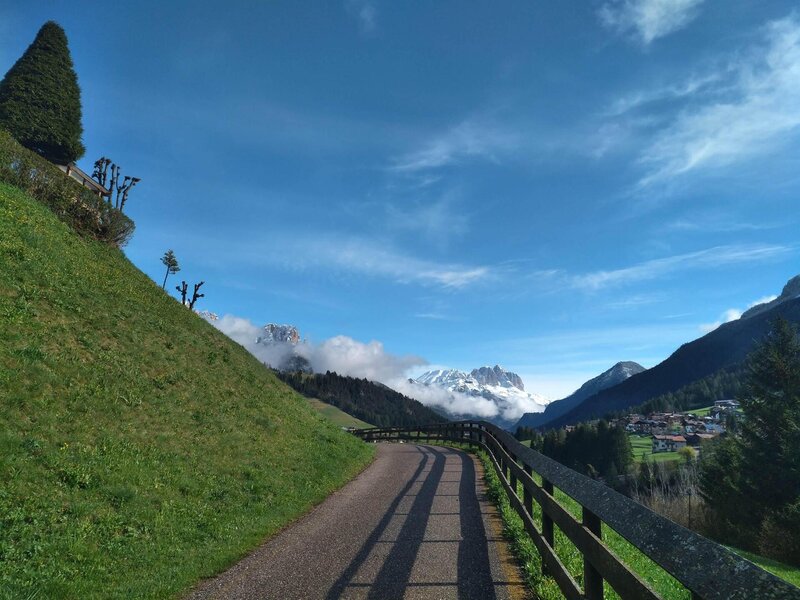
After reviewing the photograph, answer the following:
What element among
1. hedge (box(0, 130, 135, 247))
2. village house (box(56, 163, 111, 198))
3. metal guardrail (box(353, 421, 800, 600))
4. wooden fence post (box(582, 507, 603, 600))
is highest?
village house (box(56, 163, 111, 198))

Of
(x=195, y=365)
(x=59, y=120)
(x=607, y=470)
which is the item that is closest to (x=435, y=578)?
(x=195, y=365)

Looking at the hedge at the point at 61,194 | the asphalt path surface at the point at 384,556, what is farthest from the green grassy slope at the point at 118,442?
the hedge at the point at 61,194

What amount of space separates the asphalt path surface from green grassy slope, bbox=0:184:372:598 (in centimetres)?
88

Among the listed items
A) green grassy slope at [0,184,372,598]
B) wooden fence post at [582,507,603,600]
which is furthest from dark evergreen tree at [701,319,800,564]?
wooden fence post at [582,507,603,600]

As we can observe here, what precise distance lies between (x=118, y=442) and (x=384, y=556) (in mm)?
8065

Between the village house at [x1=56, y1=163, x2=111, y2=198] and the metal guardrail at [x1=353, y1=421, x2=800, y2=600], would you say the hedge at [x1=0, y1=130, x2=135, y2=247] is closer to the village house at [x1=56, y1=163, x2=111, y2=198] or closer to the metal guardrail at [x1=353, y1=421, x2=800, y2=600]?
the village house at [x1=56, y1=163, x2=111, y2=198]

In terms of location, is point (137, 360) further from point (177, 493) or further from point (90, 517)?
point (90, 517)

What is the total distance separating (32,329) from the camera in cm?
1466

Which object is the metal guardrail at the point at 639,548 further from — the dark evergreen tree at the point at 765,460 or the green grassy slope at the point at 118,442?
the dark evergreen tree at the point at 765,460

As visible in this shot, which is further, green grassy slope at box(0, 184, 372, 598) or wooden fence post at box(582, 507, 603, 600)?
green grassy slope at box(0, 184, 372, 598)

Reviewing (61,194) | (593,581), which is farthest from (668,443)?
(593,581)

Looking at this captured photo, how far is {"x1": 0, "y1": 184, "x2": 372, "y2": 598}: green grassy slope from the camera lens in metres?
8.30

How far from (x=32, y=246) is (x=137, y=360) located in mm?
7152

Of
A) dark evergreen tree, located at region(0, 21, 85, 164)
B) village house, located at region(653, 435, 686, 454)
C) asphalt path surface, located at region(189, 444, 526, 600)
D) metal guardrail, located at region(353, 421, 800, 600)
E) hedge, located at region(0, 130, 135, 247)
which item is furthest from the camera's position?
village house, located at region(653, 435, 686, 454)
